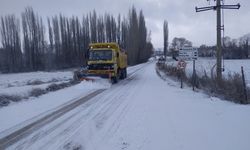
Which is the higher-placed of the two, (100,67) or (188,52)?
(188,52)

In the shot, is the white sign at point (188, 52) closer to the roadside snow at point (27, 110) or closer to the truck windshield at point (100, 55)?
the roadside snow at point (27, 110)

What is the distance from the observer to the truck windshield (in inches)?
1043

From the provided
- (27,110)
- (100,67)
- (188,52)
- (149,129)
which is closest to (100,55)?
(100,67)

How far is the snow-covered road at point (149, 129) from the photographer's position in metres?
7.66

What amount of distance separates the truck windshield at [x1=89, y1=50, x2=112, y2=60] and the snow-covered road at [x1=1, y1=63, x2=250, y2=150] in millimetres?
13145

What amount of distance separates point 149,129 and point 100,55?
17.9 m

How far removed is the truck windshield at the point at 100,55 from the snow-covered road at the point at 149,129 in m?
13.1

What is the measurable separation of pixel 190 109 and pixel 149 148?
17.4 ft

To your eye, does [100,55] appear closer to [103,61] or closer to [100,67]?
[103,61]

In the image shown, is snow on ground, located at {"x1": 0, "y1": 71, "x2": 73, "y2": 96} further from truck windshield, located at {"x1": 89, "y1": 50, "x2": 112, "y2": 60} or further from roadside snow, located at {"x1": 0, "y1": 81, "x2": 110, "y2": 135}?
truck windshield, located at {"x1": 89, "y1": 50, "x2": 112, "y2": 60}

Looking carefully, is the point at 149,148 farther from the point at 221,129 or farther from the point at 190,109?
the point at 190,109

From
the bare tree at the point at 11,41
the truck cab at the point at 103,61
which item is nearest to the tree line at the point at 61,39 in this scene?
the bare tree at the point at 11,41

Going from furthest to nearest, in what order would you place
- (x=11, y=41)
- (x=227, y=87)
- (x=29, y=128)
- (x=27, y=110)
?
(x=11, y=41)
(x=227, y=87)
(x=27, y=110)
(x=29, y=128)

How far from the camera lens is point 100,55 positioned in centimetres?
2666
